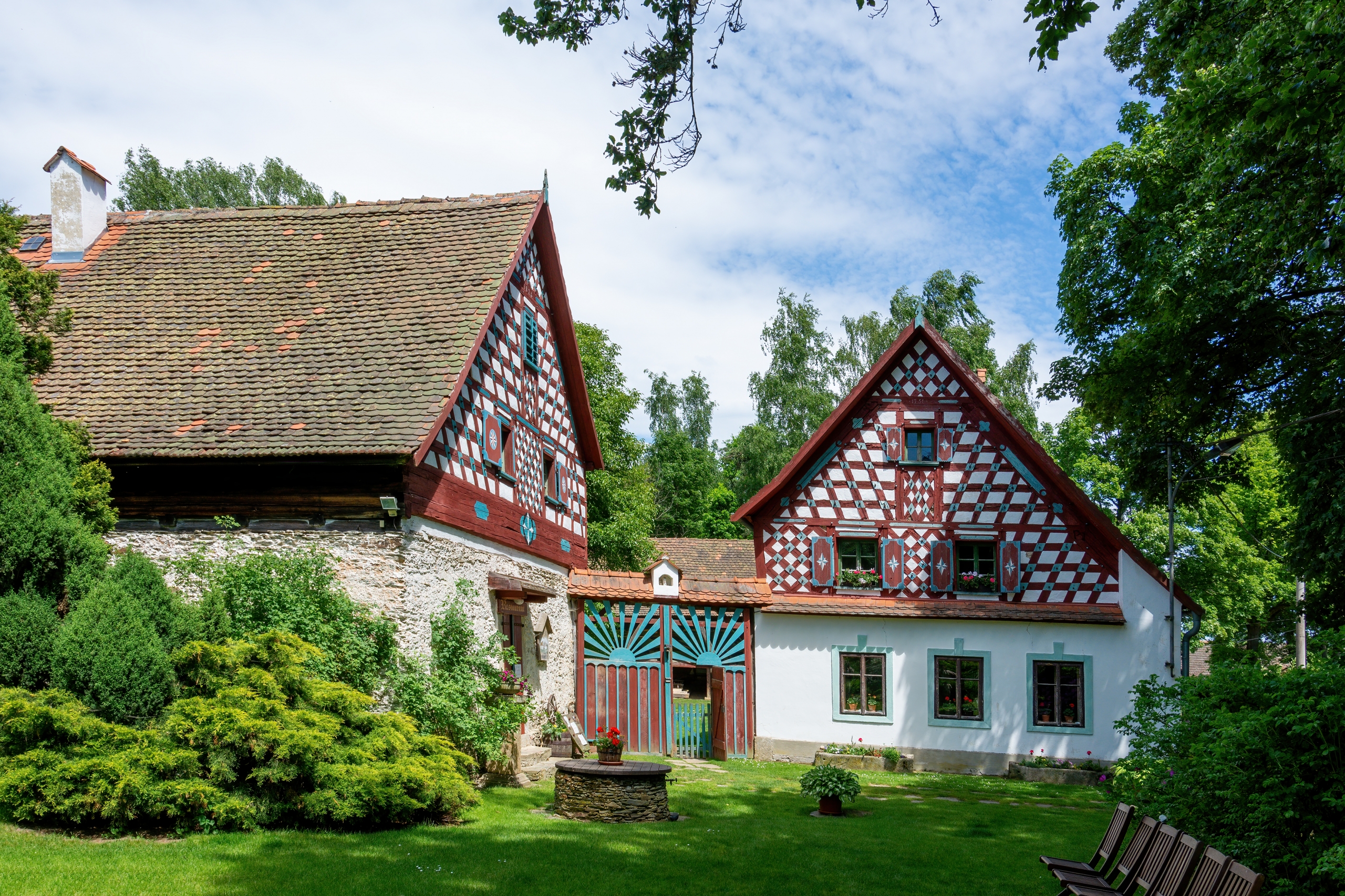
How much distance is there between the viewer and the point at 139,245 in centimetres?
1585

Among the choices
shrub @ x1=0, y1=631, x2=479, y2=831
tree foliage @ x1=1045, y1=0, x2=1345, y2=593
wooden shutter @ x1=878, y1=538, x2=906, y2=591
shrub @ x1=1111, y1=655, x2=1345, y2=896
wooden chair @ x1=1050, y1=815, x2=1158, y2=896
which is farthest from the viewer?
wooden shutter @ x1=878, y1=538, x2=906, y2=591

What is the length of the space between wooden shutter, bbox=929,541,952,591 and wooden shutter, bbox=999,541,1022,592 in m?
0.91

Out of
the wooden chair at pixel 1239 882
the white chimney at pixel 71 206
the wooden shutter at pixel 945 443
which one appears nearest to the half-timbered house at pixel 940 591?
the wooden shutter at pixel 945 443

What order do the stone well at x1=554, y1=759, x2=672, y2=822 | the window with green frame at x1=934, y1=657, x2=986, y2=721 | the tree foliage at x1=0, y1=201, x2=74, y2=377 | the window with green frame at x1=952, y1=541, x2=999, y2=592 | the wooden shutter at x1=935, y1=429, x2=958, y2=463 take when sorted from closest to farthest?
1. the tree foliage at x1=0, y1=201, x2=74, y2=377
2. the stone well at x1=554, y1=759, x2=672, y2=822
3. the window with green frame at x1=934, y1=657, x2=986, y2=721
4. the window with green frame at x1=952, y1=541, x2=999, y2=592
5. the wooden shutter at x1=935, y1=429, x2=958, y2=463

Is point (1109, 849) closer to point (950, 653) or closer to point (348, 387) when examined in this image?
point (348, 387)

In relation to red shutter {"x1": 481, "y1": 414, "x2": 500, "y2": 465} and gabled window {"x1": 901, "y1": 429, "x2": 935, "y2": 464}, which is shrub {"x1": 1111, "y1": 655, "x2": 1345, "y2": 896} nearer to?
red shutter {"x1": 481, "y1": 414, "x2": 500, "y2": 465}

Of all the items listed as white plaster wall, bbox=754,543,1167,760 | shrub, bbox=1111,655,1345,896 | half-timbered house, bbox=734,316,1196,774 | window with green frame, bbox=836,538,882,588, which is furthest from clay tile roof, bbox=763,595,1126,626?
shrub, bbox=1111,655,1345,896

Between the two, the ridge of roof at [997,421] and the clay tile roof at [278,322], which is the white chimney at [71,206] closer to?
the clay tile roof at [278,322]

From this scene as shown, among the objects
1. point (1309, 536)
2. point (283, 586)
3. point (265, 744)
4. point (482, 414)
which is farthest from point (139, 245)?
point (1309, 536)

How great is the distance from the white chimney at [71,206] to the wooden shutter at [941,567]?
50.0 feet

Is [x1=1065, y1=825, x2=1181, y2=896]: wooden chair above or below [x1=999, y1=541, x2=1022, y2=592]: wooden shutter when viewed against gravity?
below

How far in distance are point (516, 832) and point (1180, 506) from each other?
14372mm

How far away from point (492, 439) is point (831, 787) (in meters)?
6.55

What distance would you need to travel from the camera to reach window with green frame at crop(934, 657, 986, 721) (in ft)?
60.0
